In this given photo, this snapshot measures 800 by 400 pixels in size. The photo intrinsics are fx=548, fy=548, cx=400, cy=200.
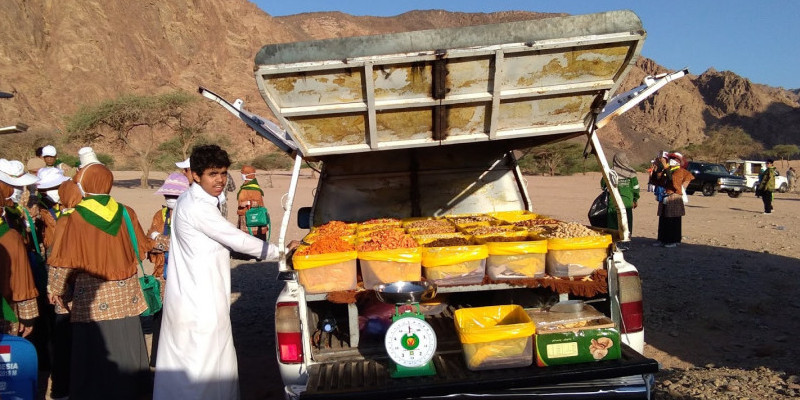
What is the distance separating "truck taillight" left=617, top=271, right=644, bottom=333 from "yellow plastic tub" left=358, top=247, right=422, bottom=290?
121cm

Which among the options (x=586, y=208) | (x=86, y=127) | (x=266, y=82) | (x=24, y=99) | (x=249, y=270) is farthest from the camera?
(x=24, y=99)

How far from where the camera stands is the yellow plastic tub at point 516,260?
10.6 ft

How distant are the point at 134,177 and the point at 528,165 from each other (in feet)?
98.3

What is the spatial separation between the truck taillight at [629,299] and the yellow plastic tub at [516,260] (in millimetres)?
470

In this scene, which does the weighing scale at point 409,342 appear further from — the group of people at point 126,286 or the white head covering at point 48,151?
the white head covering at point 48,151

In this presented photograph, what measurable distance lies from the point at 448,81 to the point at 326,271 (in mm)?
1310

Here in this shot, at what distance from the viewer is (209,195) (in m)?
3.46

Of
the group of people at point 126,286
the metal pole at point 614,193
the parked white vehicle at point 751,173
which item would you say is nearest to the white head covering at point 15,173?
the group of people at point 126,286

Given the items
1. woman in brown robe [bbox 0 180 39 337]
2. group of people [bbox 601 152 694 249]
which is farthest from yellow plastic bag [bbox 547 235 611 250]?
group of people [bbox 601 152 694 249]

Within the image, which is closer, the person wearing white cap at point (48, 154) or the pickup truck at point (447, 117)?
the pickup truck at point (447, 117)

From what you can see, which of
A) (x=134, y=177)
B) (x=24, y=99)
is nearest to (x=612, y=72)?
(x=134, y=177)

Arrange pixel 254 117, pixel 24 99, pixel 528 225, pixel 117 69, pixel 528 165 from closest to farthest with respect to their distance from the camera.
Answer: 1. pixel 254 117
2. pixel 528 225
3. pixel 528 165
4. pixel 24 99
5. pixel 117 69

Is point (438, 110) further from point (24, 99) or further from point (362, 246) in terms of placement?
point (24, 99)

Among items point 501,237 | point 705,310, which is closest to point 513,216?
point 501,237
